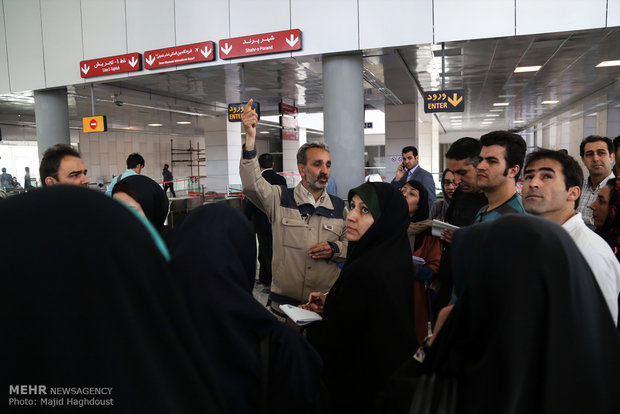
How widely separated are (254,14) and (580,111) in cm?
1623

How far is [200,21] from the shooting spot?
8273 millimetres

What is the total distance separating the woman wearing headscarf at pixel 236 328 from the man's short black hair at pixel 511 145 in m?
2.00

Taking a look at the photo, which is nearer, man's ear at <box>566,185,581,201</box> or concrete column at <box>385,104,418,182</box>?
man's ear at <box>566,185,581,201</box>

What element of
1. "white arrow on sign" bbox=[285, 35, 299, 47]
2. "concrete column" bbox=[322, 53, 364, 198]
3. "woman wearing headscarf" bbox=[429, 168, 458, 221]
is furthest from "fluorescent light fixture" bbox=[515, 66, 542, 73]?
"woman wearing headscarf" bbox=[429, 168, 458, 221]

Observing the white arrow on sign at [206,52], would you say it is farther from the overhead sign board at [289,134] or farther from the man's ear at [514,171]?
the man's ear at [514,171]

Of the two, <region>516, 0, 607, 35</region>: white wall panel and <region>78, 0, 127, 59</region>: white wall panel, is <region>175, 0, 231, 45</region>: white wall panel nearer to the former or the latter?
<region>78, 0, 127, 59</region>: white wall panel

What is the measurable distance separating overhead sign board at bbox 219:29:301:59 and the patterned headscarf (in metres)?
5.75

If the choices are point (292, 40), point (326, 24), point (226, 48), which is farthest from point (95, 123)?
point (326, 24)

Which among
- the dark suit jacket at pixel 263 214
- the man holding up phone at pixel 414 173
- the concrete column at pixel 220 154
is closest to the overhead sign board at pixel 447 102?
the man holding up phone at pixel 414 173

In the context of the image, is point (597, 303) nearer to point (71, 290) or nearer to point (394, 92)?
point (71, 290)

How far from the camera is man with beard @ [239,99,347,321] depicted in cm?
280

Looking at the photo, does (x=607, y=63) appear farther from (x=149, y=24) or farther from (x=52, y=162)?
(x=52, y=162)

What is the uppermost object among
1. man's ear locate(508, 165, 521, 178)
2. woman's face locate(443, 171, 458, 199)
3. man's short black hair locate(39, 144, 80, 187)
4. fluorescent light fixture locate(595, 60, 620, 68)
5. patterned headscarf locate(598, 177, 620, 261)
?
fluorescent light fixture locate(595, 60, 620, 68)

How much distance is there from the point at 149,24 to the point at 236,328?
933cm
